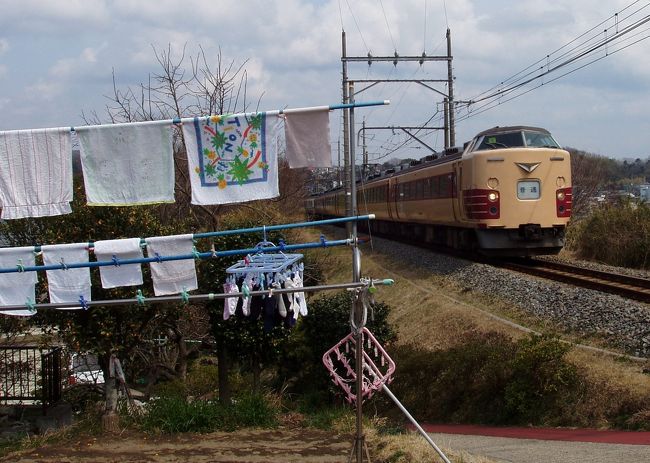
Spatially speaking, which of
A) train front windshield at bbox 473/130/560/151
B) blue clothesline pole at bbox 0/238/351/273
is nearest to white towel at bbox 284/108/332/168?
blue clothesline pole at bbox 0/238/351/273

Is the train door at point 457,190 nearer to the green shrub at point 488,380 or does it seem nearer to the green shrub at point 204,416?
the green shrub at point 488,380

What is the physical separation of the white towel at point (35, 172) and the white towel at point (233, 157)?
3.18ft

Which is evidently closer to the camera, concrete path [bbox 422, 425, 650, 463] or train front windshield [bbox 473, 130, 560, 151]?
concrete path [bbox 422, 425, 650, 463]

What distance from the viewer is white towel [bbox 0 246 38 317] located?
5.69 meters

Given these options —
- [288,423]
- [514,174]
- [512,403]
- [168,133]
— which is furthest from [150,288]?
[514,174]

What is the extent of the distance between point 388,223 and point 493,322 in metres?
19.5

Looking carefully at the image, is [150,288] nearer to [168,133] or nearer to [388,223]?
[168,133]

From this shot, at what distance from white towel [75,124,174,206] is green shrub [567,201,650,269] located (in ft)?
54.2

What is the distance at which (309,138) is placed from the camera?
553cm

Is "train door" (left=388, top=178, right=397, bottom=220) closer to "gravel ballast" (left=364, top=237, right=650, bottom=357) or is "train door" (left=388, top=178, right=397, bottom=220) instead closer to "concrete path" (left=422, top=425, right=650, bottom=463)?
"gravel ballast" (left=364, top=237, right=650, bottom=357)

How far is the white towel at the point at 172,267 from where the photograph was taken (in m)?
5.57

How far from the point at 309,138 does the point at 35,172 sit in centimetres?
206

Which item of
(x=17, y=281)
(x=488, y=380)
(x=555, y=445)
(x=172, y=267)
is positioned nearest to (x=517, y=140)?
(x=488, y=380)

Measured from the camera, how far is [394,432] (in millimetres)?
7168
